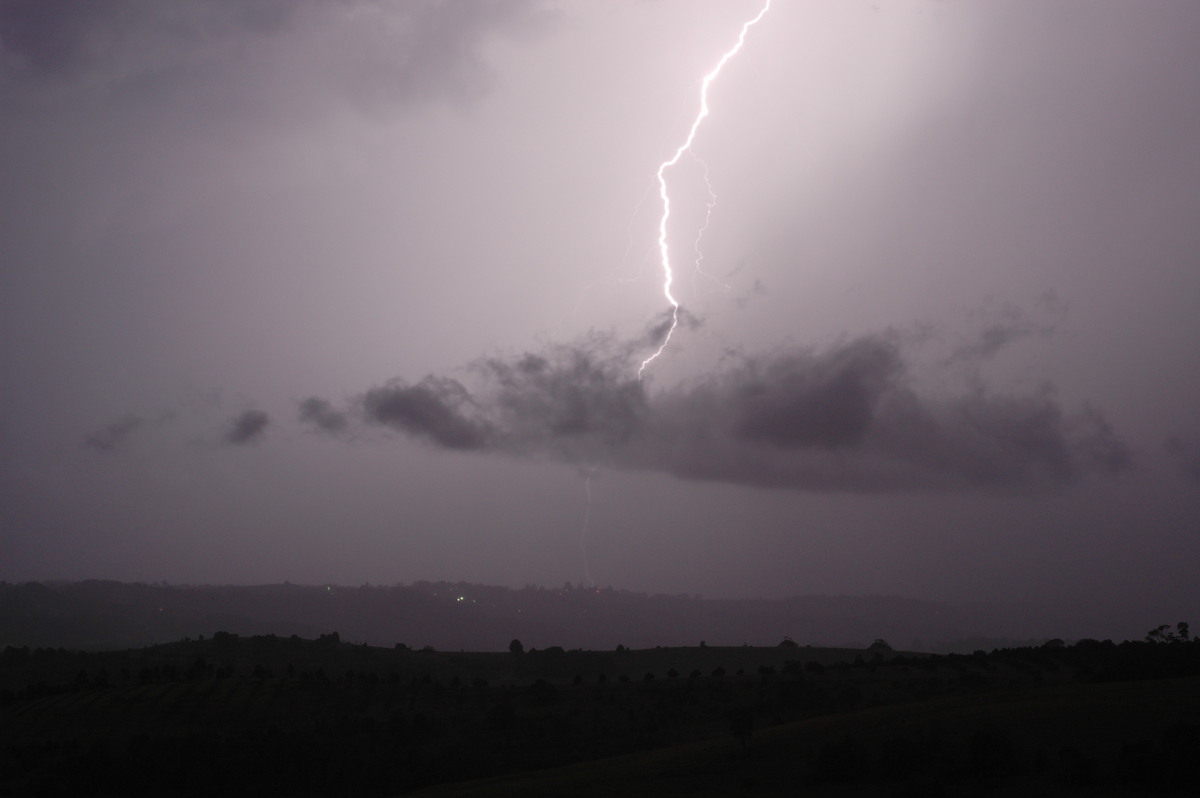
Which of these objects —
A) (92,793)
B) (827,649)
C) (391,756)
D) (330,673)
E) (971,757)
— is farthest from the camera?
(827,649)

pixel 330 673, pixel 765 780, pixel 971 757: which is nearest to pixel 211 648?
pixel 330 673

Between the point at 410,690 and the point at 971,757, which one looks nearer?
the point at 971,757

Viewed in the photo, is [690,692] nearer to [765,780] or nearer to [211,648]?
[765,780]

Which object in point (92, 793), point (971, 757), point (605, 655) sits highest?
point (605, 655)

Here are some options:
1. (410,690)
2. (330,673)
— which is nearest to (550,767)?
(410,690)

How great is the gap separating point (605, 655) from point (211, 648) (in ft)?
126

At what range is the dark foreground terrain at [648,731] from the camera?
21.2m

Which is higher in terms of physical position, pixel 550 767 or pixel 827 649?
pixel 827 649

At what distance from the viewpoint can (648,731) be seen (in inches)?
Result: 1610

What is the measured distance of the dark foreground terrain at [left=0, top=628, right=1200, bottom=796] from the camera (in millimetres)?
21156

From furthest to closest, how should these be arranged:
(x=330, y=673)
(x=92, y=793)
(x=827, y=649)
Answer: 1. (x=827, y=649)
2. (x=330, y=673)
3. (x=92, y=793)

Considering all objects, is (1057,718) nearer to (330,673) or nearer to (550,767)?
(550,767)

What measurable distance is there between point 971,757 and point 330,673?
62.0 metres

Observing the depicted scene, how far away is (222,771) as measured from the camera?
1347 inches
